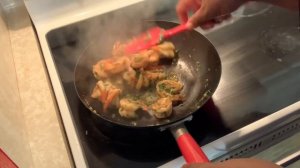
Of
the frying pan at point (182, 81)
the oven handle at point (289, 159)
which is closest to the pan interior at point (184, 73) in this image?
the frying pan at point (182, 81)

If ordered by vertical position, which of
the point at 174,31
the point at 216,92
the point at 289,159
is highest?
the point at 174,31

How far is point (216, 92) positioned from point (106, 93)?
0.24 m

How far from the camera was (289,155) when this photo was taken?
747 mm

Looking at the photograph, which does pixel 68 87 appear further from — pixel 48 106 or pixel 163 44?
pixel 163 44

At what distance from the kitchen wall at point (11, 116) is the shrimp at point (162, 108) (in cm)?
25

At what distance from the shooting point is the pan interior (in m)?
0.67

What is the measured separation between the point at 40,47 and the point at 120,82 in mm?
257

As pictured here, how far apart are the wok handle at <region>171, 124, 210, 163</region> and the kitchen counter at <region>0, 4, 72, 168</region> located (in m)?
0.21

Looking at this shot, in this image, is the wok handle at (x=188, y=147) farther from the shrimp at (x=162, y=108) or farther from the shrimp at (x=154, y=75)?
the shrimp at (x=154, y=75)

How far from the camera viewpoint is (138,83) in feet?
2.36

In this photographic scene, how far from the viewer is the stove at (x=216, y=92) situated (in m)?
0.62

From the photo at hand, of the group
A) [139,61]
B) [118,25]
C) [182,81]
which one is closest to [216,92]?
[182,81]

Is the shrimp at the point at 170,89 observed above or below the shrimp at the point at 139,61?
below

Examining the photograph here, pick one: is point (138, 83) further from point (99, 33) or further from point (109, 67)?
point (99, 33)
